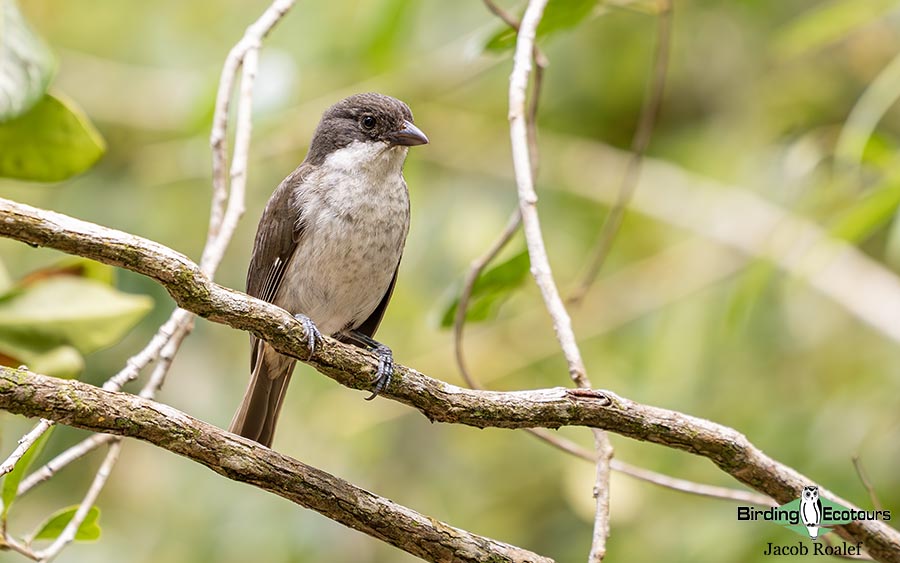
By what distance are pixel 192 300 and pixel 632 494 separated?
298 centimetres

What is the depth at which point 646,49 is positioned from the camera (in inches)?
245

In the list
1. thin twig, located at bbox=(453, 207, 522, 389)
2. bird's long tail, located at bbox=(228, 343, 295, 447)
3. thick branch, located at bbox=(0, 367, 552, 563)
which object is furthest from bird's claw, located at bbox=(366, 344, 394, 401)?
bird's long tail, located at bbox=(228, 343, 295, 447)

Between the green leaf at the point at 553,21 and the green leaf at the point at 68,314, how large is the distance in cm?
140

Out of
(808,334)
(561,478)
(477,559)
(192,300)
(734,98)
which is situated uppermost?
(734,98)

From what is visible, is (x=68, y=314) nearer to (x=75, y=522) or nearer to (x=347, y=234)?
(x=75, y=522)

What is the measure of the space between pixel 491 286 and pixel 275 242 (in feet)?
3.04

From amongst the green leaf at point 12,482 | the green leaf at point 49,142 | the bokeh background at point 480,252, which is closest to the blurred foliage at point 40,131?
the green leaf at point 49,142

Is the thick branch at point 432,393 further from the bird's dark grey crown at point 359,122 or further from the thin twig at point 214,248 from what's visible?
the bird's dark grey crown at point 359,122

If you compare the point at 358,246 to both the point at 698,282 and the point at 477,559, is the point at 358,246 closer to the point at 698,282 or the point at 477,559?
the point at 477,559

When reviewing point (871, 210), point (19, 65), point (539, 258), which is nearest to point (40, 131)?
point (19, 65)

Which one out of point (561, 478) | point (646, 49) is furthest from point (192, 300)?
point (646, 49)

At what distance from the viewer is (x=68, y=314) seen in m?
2.85

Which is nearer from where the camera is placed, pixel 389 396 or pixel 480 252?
pixel 389 396

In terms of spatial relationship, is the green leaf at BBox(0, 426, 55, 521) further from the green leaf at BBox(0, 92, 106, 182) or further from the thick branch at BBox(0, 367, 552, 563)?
the green leaf at BBox(0, 92, 106, 182)
